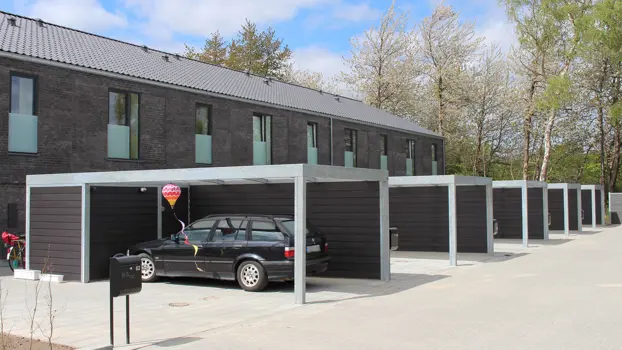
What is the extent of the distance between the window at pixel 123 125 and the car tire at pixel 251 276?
29.2 ft

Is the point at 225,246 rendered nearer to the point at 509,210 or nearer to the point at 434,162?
the point at 509,210

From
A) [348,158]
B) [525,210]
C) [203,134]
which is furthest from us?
[348,158]

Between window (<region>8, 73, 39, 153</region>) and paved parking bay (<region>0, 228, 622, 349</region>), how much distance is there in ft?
13.5

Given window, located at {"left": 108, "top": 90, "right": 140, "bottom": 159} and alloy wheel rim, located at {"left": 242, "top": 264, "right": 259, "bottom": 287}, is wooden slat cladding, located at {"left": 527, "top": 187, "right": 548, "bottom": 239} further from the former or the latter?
alloy wheel rim, located at {"left": 242, "top": 264, "right": 259, "bottom": 287}

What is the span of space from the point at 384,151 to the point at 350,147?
3.76 metres

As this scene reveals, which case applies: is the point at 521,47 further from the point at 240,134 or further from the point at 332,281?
the point at 332,281

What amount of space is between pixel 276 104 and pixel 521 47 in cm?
1810

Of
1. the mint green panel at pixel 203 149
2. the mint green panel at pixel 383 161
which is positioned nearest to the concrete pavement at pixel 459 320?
the mint green panel at pixel 203 149

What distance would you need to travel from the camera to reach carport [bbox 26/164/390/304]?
12.7 metres

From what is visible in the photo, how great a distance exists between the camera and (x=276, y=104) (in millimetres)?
25141

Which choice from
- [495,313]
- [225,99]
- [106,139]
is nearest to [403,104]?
[225,99]

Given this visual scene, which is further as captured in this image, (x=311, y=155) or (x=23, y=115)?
(x=311, y=155)

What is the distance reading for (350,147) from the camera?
1217 inches

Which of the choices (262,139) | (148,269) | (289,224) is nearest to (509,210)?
(262,139)
